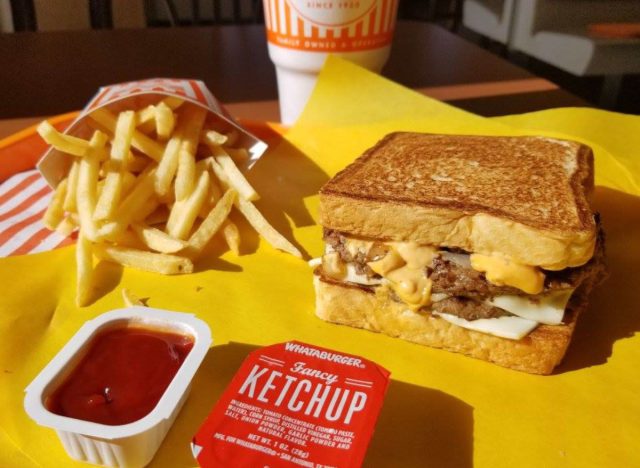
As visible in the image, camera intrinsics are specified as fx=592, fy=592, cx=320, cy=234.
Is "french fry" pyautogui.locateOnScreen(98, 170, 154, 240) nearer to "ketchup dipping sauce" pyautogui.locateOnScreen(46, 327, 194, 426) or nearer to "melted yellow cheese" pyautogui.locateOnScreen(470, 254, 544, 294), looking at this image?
"ketchup dipping sauce" pyautogui.locateOnScreen(46, 327, 194, 426)

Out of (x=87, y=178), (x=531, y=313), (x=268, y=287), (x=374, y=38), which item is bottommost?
(x=268, y=287)

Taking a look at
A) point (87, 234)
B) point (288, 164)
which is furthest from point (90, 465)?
point (288, 164)

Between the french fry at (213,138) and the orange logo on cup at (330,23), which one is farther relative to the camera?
the orange logo on cup at (330,23)

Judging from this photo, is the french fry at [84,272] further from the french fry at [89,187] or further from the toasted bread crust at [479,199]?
the toasted bread crust at [479,199]

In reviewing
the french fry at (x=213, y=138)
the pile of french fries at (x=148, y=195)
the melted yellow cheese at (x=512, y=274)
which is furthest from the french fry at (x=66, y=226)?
the melted yellow cheese at (x=512, y=274)

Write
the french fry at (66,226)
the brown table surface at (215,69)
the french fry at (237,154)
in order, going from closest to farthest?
the french fry at (66,226), the french fry at (237,154), the brown table surface at (215,69)

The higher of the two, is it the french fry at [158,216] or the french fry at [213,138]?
the french fry at [213,138]

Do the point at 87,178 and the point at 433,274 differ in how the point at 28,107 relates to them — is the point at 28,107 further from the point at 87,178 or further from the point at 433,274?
the point at 433,274
